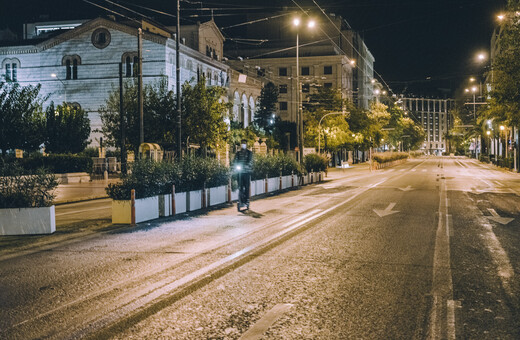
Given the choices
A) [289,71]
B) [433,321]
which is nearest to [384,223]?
[433,321]

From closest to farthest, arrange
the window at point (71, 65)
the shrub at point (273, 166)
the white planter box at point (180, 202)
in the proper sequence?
1. the white planter box at point (180, 202)
2. the shrub at point (273, 166)
3. the window at point (71, 65)

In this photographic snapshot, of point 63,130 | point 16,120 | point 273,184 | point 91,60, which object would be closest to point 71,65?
point 91,60

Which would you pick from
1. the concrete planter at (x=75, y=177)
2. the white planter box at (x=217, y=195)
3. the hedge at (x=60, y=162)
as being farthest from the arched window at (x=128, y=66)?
the white planter box at (x=217, y=195)

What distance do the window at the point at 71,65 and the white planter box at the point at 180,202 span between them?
3782 cm

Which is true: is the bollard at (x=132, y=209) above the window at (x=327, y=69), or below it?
below

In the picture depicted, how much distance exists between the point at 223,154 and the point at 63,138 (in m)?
12.4

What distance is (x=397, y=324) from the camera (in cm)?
498

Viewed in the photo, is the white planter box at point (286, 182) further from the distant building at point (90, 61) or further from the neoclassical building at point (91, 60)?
the neoclassical building at point (91, 60)

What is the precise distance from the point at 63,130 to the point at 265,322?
37667mm

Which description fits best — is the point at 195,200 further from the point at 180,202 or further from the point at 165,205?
the point at 165,205

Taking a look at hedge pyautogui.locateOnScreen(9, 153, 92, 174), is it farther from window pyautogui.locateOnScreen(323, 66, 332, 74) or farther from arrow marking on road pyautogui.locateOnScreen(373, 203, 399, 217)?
window pyautogui.locateOnScreen(323, 66, 332, 74)

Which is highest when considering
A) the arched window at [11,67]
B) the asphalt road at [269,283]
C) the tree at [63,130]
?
the arched window at [11,67]

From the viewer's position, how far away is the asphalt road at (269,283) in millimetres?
4938

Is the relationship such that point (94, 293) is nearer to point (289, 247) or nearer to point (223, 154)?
point (289, 247)
